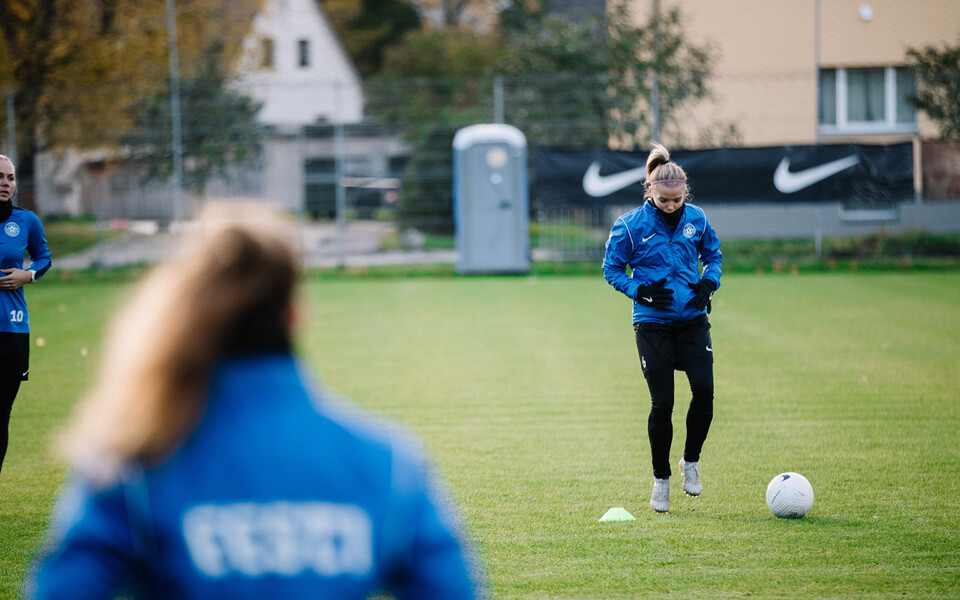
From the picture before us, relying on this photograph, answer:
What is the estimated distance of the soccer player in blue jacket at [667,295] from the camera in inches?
217

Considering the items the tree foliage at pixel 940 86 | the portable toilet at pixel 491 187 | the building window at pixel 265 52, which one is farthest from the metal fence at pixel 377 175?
the building window at pixel 265 52

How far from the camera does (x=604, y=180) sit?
742 inches

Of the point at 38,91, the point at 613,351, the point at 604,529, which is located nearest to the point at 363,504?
the point at 604,529

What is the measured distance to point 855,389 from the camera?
8.80 metres

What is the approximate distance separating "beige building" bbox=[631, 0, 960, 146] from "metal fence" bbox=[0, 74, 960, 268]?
323 centimetres

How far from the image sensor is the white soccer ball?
529 cm

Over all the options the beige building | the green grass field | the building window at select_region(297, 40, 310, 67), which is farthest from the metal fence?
the building window at select_region(297, 40, 310, 67)

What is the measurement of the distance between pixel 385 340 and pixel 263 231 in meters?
10.7

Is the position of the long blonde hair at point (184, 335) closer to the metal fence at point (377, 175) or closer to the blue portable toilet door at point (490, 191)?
the blue portable toilet door at point (490, 191)

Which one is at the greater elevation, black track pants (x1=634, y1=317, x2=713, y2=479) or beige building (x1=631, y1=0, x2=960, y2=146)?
beige building (x1=631, y1=0, x2=960, y2=146)

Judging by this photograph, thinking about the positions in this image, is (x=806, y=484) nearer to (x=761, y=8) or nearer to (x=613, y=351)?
(x=613, y=351)

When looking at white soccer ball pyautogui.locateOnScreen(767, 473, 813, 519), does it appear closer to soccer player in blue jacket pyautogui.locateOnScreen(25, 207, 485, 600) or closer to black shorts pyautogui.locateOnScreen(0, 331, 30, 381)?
soccer player in blue jacket pyautogui.locateOnScreen(25, 207, 485, 600)

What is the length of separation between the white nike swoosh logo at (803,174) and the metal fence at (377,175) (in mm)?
1015

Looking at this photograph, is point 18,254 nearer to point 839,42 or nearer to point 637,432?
point 637,432
